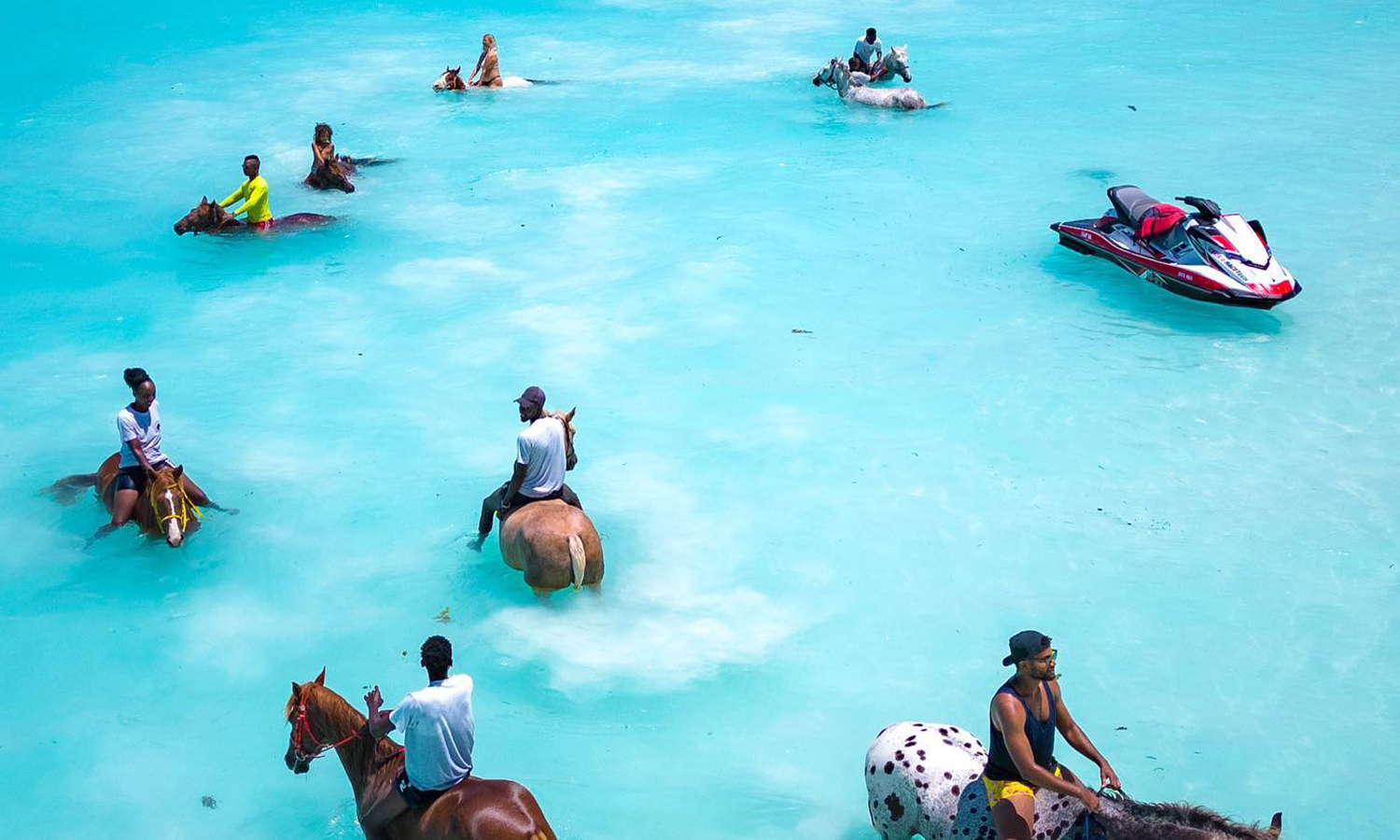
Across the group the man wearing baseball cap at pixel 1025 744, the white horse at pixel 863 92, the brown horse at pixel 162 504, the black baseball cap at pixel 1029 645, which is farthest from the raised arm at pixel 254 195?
the black baseball cap at pixel 1029 645

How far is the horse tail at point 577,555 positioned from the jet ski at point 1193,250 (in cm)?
939

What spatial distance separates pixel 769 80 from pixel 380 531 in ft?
58.3

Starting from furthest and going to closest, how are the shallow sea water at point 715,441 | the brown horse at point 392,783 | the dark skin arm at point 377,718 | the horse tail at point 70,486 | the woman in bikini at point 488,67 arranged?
the woman in bikini at point 488,67, the horse tail at point 70,486, the shallow sea water at point 715,441, the dark skin arm at point 377,718, the brown horse at point 392,783

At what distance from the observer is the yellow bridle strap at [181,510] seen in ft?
37.2

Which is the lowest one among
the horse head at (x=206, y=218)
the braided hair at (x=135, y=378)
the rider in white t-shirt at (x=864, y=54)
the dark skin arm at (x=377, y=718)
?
the dark skin arm at (x=377, y=718)

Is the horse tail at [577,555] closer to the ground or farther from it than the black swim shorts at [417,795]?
closer to the ground

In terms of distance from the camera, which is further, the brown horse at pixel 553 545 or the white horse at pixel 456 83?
the white horse at pixel 456 83

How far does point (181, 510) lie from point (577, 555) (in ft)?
12.9

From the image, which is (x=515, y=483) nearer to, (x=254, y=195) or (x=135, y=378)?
(x=135, y=378)

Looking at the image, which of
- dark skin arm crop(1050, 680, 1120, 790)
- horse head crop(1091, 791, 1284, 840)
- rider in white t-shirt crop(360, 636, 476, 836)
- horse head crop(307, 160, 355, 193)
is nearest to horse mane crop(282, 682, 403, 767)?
rider in white t-shirt crop(360, 636, 476, 836)

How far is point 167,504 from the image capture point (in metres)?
11.3

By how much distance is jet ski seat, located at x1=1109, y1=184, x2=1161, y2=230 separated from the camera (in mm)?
16688

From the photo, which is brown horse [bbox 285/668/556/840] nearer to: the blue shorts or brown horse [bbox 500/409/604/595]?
the blue shorts

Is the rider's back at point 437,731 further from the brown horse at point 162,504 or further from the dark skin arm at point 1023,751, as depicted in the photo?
the brown horse at point 162,504
